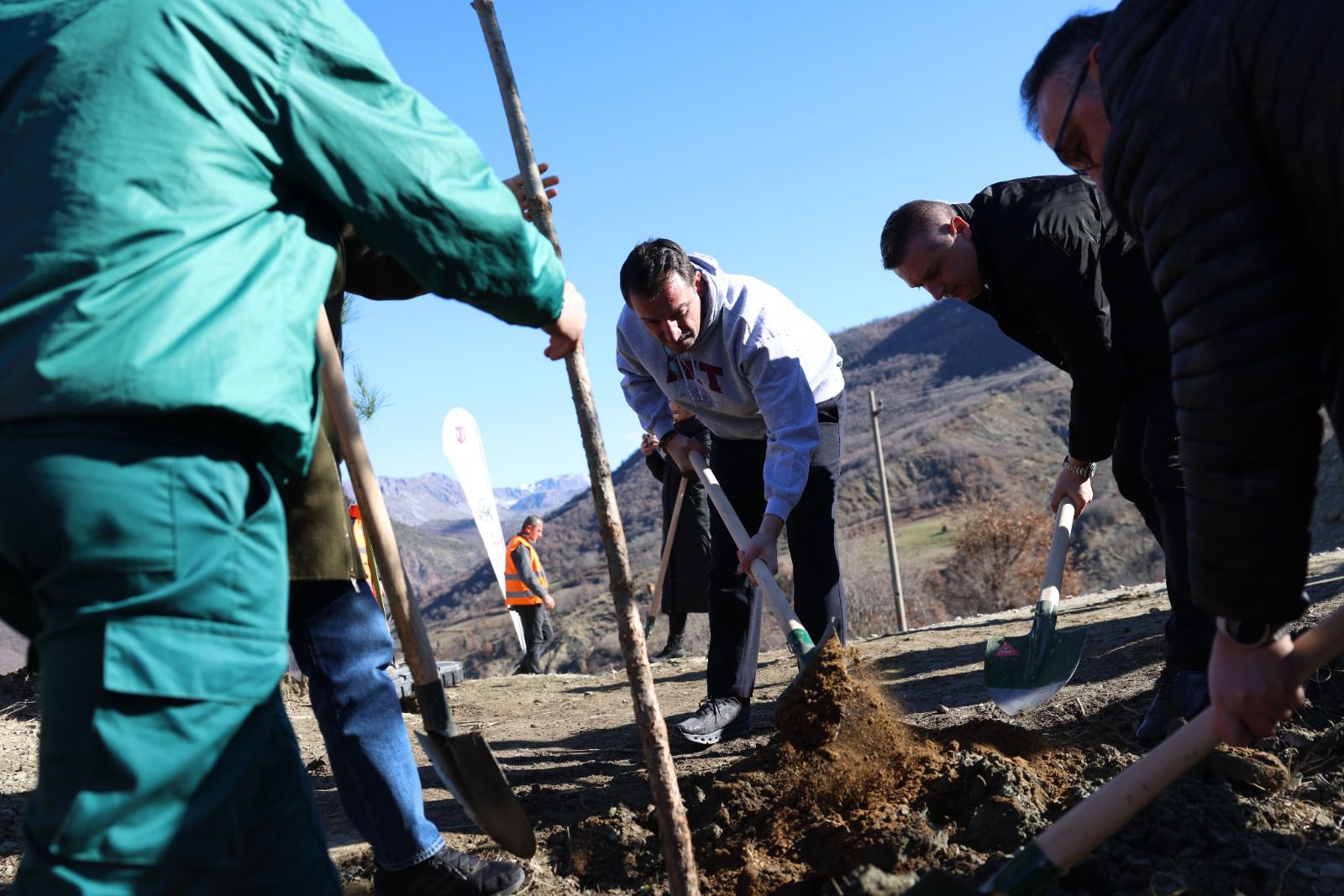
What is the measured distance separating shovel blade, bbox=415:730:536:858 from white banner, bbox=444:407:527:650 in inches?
307

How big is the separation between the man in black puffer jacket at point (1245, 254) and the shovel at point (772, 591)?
178 cm

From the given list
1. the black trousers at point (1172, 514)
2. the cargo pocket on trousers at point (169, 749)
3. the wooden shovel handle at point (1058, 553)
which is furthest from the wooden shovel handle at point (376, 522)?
the wooden shovel handle at point (1058, 553)

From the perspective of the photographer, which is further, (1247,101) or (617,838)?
(617,838)

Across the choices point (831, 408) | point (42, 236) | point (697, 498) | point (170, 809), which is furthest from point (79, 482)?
point (697, 498)

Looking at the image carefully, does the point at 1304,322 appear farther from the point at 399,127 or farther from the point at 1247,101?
the point at 399,127

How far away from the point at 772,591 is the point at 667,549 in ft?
12.0

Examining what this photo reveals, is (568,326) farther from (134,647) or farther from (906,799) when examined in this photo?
(906,799)

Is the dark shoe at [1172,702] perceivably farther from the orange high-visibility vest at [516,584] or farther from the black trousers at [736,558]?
the orange high-visibility vest at [516,584]

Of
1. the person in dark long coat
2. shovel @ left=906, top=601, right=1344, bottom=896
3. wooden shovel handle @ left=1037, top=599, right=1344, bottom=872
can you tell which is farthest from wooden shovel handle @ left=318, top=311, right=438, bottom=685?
the person in dark long coat

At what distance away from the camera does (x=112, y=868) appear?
1.29 meters

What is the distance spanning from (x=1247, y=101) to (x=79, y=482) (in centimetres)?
162

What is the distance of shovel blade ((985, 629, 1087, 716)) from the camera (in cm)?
363

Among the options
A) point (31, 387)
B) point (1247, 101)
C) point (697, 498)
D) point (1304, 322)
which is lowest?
point (697, 498)

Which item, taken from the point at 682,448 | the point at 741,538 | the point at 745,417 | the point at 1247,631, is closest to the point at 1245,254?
the point at 1247,631
